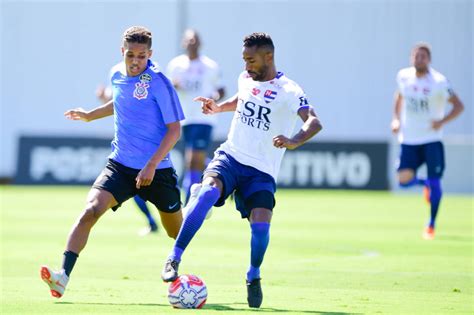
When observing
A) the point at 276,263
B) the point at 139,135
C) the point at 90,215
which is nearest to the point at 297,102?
the point at 139,135

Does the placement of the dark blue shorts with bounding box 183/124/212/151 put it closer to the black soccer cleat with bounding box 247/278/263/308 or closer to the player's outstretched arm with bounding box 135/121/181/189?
the player's outstretched arm with bounding box 135/121/181/189

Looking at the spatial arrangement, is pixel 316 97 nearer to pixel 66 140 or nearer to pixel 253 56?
pixel 66 140

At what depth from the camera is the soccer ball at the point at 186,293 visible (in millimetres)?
9109

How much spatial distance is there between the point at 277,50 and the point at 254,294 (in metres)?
28.1

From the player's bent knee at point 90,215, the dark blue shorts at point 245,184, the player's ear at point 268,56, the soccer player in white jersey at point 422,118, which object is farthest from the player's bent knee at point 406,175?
the player's bent knee at point 90,215

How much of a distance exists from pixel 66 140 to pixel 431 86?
14.7 metres

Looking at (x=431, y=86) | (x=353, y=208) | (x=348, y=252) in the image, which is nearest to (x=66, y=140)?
(x=353, y=208)

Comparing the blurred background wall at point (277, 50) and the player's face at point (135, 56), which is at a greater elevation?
the player's face at point (135, 56)

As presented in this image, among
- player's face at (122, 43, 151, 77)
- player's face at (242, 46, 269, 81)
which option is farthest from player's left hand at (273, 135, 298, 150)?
player's face at (122, 43, 151, 77)

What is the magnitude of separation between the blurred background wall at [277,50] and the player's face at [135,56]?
25.9m

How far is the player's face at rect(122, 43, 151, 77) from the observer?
984cm

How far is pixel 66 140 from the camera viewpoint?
98.3 ft

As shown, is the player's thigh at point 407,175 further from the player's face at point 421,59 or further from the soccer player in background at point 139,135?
the soccer player in background at point 139,135

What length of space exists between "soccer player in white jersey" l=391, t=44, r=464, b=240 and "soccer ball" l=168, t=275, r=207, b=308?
847 centimetres
